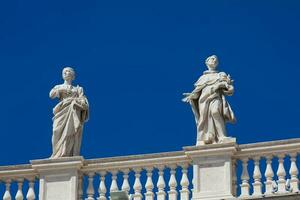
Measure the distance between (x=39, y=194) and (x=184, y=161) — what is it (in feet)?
12.1

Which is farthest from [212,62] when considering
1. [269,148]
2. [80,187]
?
[80,187]

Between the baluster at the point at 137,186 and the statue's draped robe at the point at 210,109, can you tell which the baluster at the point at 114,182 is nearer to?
the baluster at the point at 137,186

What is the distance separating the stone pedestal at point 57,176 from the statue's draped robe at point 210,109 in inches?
122

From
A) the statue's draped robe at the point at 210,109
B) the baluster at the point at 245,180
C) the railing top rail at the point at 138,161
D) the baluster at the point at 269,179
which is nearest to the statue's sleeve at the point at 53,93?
the railing top rail at the point at 138,161

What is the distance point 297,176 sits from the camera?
129ft

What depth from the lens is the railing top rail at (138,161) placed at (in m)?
40.6

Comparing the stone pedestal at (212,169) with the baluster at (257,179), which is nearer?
the baluster at (257,179)

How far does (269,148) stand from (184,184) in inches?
88.4

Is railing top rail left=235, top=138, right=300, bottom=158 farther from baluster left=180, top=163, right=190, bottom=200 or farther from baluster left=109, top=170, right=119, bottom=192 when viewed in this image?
baluster left=109, top=170, right=119, bottom=192

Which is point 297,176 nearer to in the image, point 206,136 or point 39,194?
point 206,136

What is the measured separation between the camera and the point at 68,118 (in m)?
41.8

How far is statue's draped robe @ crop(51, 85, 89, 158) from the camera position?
41.6 meters

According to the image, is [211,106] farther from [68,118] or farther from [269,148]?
[68,118]

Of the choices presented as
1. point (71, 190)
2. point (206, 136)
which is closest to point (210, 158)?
point (206, 136)
